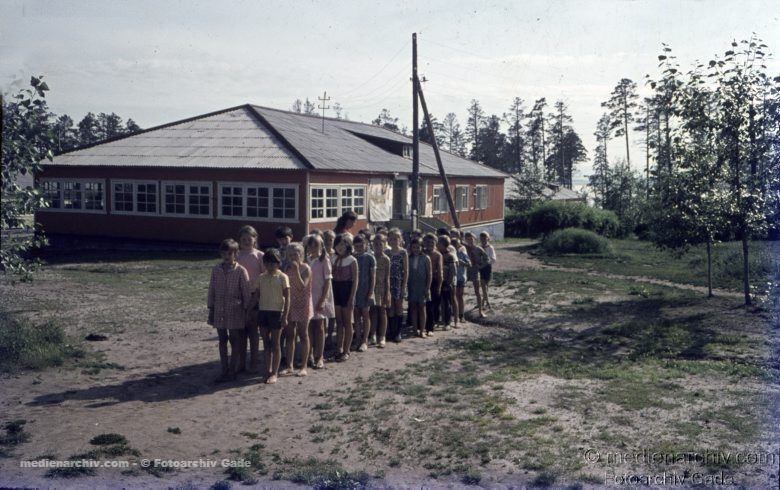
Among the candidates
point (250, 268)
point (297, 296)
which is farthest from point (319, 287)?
point (250, 268)

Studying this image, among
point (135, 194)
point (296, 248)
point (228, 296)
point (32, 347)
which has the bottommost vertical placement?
point (32, 347)

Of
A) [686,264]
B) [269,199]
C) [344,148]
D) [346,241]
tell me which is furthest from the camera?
[344,148]

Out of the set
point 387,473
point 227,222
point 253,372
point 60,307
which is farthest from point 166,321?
point 227,222

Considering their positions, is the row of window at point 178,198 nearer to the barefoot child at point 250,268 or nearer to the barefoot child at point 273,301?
the barefoot child at point 250,268

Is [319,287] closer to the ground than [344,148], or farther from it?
closer to the ground

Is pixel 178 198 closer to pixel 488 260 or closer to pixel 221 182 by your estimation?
pixel 221 182

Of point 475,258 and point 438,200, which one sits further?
point 438,200

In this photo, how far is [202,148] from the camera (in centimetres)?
2730

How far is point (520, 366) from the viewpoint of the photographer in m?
9.40

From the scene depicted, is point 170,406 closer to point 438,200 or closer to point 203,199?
point 203,199

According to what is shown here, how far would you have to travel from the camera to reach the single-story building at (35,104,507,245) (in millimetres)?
24734

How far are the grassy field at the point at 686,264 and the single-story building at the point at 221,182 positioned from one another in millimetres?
7374

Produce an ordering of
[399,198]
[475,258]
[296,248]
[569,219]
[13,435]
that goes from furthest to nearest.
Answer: [569,219] → [399,198] → [475,258] → [296,248] → [13,435]

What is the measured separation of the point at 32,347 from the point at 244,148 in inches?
709
